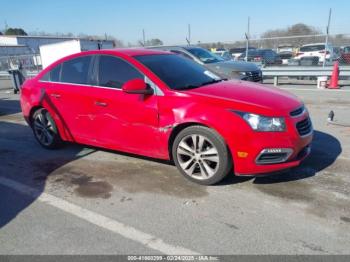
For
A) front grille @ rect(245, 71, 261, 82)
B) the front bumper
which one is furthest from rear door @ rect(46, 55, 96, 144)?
front grille @ rect(245, 71, 261, 82)

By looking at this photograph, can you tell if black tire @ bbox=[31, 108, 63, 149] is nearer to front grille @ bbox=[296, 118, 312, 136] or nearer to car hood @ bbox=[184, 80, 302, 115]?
car hood @ bbox=[184, 80, 302, 115]

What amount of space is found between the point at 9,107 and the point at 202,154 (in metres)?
9.37

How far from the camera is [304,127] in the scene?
396cm

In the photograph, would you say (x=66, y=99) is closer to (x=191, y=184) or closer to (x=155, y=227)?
(x=191, y=184)

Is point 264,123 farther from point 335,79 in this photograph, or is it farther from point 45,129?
point 335,79

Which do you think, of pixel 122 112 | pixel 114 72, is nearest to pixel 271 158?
pixel 122 112

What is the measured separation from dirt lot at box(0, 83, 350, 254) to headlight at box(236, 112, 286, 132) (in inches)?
29.6

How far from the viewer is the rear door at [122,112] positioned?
4312 mm

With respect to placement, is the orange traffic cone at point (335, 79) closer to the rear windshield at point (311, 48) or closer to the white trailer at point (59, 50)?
the rear windshield at point (311, 48)

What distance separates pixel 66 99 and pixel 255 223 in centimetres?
348

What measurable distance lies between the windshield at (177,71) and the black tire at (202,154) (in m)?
0.68

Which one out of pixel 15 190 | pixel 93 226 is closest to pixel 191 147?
pixel 93 226

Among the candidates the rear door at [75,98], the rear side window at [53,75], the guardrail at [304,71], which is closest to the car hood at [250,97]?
the rear door at [75,98]

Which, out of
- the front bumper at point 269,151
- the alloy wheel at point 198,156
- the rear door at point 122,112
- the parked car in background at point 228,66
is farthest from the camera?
the parked car in background at point 228,66
